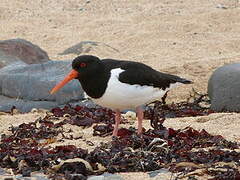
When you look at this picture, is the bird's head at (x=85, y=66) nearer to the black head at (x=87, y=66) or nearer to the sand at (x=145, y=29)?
the black head at (x=87, y=66)

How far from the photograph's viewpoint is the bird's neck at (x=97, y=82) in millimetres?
4707

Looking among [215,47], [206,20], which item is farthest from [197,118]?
[206,20]

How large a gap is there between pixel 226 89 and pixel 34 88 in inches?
85.3

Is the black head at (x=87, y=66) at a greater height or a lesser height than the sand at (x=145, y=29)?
greater

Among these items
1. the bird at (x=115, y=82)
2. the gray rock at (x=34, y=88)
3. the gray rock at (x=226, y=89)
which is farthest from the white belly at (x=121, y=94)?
the gray rock at (x=34, y=88)

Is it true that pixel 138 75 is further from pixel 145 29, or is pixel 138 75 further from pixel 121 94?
pixel 145 29

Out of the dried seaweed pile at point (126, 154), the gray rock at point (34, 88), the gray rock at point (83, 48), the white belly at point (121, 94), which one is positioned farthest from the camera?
the gray rock at point (83, 48)

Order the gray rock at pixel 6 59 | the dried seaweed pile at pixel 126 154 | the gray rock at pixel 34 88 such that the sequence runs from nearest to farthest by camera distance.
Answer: the dried seaweed pile at pixel 126 154, the gray rock at pixel 34 88, the gray rock at pixel 6 59

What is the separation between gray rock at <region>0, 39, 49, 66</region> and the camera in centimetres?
961

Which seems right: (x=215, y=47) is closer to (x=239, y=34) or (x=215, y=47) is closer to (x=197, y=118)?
(x=239, y=34)

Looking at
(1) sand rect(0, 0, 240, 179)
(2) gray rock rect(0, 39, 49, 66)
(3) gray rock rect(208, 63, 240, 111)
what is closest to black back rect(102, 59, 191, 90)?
(3) gray rock rect(208, 63, 240, 111)

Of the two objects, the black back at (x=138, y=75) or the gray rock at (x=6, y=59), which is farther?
the gray rock at (x=6, y=59)

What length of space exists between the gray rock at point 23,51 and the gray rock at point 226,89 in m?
3.70

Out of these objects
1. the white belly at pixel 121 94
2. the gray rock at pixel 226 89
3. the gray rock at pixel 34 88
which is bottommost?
the gray rock at pixel 34 88
